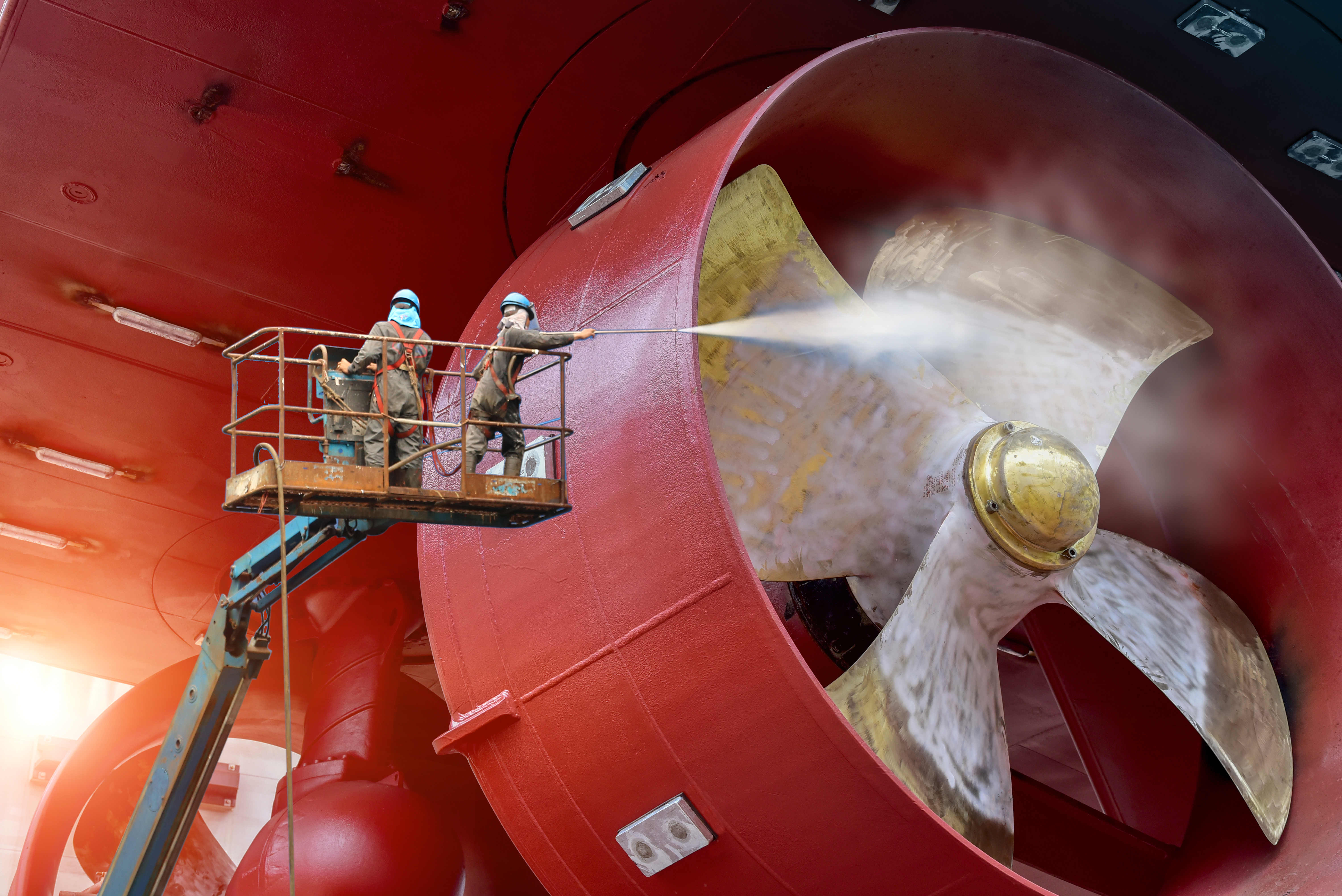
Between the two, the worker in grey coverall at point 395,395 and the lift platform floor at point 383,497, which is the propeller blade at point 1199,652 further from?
the worker in grey coverall at point 395,395

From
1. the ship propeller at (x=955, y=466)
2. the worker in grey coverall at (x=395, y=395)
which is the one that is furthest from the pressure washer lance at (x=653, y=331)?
the worker in grey coverall at (x=395, y=395)

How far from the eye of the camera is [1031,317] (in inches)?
187

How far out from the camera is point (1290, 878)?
12.5ft

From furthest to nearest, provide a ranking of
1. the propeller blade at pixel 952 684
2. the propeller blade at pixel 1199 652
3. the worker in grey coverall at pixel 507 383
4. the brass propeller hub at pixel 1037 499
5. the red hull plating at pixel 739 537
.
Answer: the propeller blade at pixel 1199 652 < the brass propeller hub at pixel 1037 499 < the propeller blade at pixel 952 684 < the worker in grey coverall at pixel 507 383 < the red hull plating at pixel 739 537

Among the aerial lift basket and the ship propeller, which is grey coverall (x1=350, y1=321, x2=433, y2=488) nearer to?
the aerial lift basket

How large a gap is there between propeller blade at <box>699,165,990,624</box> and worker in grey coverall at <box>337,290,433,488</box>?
3.22ft

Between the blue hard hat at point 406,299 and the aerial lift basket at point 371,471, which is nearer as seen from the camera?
the aerial lift basket at point 371,471

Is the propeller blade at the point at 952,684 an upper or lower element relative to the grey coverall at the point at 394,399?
lower

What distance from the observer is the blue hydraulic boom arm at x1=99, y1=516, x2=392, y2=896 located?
3311 mm

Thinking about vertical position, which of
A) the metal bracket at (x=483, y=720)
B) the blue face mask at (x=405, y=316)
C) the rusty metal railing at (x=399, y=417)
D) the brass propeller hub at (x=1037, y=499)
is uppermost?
the blue face mask at (x=405, y=316)

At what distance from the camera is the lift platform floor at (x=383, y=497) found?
9.33ft

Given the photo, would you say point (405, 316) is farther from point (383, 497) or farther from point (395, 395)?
point (383, 497)

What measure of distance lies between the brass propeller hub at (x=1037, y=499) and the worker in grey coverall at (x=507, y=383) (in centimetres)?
154

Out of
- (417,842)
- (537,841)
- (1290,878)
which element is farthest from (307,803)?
(1290,878)
